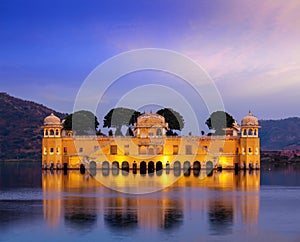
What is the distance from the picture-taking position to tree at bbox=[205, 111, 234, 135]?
6979 centimetres

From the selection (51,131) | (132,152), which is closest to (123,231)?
(132,152)

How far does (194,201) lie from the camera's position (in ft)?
95.6

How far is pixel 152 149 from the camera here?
61250 millimetres

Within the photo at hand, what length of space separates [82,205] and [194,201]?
5278 millimetres

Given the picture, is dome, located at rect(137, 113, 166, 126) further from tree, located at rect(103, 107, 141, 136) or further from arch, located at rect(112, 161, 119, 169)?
tree, located at rect(103, 107, 141, 136)

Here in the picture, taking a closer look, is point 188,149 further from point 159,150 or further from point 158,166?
point 158,166

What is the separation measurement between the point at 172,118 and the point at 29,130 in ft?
152

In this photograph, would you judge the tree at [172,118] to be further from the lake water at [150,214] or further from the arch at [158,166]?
the lake water at [150,214]

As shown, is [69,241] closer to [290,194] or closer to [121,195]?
[121,195]

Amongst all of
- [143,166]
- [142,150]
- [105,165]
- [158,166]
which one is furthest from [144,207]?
[143,166]

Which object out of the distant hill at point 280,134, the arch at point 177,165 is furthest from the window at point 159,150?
the distant hill at point 280,134

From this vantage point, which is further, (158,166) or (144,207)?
(158,166)

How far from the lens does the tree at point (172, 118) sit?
7431 centimetres

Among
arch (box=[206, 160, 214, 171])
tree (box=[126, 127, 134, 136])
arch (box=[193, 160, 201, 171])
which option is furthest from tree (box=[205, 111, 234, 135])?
tree (box=[126, 127, 134, 136])
